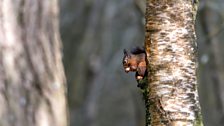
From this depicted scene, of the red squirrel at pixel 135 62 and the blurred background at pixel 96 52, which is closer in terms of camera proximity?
the red squirrel at pixel 135 62

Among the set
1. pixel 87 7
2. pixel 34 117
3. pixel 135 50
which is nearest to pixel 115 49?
pixel 87 7

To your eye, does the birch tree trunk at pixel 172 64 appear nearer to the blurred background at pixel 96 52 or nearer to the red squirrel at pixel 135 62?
the red squirrel at pixel 135 62

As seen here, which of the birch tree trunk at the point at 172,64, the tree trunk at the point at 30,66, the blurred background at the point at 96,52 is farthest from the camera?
the blurred background at the point at 96,52

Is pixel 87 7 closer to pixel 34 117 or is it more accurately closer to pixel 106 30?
pixel 106 30

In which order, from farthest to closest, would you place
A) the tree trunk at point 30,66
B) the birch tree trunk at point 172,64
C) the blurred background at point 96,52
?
1. the blurred background at point 96,52
2. the tree trunk at point 30,66
3. the birch tree trunk at point 172,64

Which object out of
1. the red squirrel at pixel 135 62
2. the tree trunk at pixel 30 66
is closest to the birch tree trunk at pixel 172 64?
the red squirrel at pixel 135 62

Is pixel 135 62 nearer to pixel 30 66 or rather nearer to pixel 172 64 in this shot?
pixel 172 64
